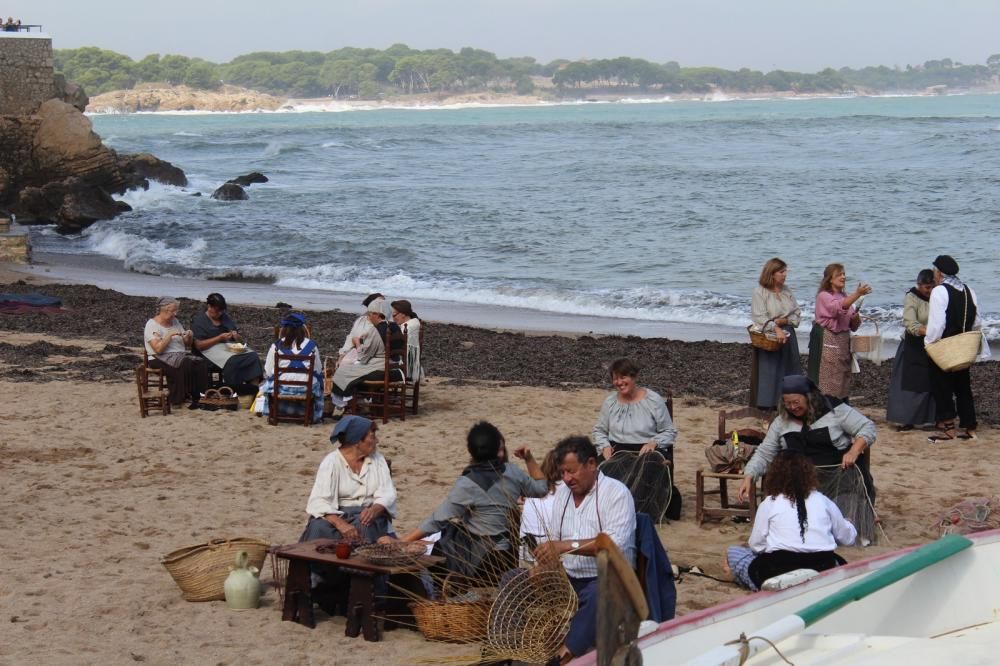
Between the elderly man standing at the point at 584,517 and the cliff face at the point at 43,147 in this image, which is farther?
the cliff face at the point at 43,147

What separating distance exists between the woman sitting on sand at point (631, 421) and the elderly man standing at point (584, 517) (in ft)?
7.88

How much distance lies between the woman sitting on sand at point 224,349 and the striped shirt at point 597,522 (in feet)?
21.6

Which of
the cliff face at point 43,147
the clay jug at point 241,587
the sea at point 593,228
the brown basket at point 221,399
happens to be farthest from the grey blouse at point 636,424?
the cliff face at point 43,147

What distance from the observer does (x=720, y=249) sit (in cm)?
2978

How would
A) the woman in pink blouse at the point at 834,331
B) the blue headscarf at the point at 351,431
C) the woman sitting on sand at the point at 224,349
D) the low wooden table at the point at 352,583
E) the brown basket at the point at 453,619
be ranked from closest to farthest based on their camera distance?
the brown basket at the point at 453,619 < the low wooden table at the point at 352,583 < the blue headscarf at the point at 351,431 < the woman in pink blouse at the point at 834,331 < the woman sitting on sand at the point at 224,349

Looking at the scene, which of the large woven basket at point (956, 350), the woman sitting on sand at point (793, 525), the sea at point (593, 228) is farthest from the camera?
the sea at point (593, 228)

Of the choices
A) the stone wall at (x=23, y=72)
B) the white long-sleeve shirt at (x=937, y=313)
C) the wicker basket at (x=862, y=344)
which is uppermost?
the stone wall at (x=23, y=72)

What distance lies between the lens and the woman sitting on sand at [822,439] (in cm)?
800

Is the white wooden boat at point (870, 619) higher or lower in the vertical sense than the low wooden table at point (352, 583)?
higher

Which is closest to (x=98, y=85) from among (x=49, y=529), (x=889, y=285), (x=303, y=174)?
(x=303, y=174)

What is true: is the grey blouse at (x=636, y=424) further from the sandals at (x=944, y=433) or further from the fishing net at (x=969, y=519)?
the sandals at (x=944, y=433)

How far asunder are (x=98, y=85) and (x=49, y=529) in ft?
650

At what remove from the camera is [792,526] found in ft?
22.4

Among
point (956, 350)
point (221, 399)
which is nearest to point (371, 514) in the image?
point (221, 399)
